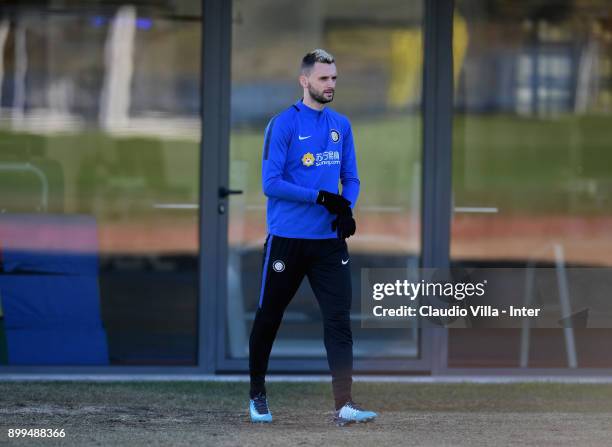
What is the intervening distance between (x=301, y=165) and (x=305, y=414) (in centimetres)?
143

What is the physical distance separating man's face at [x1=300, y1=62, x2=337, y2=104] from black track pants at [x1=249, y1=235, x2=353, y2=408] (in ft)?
2.36

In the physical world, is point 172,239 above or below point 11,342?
above

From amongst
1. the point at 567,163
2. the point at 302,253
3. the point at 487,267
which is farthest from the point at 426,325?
the point at 302,253

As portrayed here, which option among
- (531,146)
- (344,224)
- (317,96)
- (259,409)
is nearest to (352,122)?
(531,146)

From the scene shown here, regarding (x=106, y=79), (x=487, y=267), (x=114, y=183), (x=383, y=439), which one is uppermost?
(x=106, y=79)

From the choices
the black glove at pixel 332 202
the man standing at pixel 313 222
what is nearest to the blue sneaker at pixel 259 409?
the man standing at pixel 313 222

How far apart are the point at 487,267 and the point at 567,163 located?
0.86 metres

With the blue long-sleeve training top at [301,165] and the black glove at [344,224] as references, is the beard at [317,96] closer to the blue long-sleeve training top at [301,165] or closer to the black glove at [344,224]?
the blue long-sleeve training top at [301,165]

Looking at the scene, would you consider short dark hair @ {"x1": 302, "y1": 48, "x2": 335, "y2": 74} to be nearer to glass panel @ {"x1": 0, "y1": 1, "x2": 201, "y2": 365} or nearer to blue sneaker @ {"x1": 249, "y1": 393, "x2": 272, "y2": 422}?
blue sneaker @ {"x1": 249, "y1": 393, "x2": 272, "y2": 422}

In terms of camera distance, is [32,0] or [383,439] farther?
[32,0]

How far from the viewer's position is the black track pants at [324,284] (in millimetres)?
6523

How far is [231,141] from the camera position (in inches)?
328

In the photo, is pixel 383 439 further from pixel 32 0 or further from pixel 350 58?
pixel 32 0

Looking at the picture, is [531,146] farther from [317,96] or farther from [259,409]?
[259,409]
